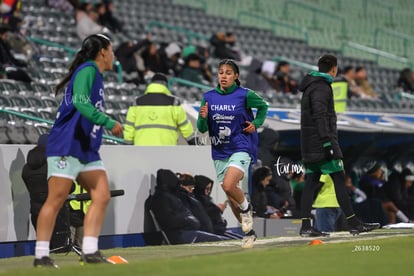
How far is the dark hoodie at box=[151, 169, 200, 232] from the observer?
14586mm

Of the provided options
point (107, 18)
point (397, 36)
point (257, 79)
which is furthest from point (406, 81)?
point (107, 18)

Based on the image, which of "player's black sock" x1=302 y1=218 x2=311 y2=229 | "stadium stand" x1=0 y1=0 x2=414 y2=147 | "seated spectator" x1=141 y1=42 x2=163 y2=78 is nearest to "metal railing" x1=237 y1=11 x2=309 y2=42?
"stadium stand" x1=0 y1=0 x2=414 y2=147

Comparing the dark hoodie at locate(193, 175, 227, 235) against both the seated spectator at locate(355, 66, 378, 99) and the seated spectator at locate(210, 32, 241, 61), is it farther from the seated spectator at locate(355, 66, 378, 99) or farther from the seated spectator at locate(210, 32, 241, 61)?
the seated spectator at locate(355, 66, 378, 99)

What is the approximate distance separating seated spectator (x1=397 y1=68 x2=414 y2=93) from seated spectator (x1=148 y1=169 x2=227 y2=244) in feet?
52.9

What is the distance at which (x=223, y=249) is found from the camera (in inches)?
481

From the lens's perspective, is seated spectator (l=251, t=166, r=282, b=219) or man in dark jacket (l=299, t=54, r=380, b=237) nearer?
man in dark jacket (l=299, t=54, r=380, b=237)

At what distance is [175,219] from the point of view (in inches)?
574

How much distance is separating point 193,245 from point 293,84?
43.7 ft

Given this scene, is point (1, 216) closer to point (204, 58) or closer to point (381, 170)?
point (381, 170)

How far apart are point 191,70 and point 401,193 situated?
234 inches

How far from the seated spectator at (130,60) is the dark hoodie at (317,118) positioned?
31.2 feet

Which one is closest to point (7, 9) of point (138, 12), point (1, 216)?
point (138, 12)

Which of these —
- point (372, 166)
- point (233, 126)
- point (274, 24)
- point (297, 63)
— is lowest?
point (372, 166)

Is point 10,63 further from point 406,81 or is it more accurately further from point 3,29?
point 406,81
